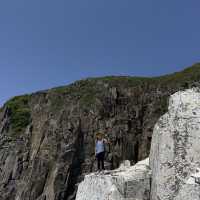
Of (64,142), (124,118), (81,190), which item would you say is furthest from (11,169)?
(81,190)

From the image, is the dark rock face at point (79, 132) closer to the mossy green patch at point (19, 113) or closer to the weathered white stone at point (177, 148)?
the mossy green patch at point (19, 113)

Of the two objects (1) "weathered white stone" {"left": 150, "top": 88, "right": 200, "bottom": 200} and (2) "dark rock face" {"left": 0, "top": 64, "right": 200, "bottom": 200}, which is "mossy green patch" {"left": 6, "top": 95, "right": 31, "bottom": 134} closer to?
(2) "dark rock face" {"left": 0, "top": 64, "right": 200, "bottom": 200}

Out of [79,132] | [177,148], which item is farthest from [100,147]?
[79,132]

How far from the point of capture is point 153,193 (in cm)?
1722

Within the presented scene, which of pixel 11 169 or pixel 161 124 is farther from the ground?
pixel 161 124

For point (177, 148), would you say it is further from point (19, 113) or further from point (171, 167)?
point (19, 113)

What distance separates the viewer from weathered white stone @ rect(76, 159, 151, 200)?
58.6ft

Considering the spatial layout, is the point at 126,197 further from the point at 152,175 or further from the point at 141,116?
the point at 141,116

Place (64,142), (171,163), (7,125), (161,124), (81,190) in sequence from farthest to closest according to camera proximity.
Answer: (7,125), (64,142), (81,190), (161,124), (171,163)

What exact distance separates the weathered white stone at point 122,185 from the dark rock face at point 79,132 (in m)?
84.1

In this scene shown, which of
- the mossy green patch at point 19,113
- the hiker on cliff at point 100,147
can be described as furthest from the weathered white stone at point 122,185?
the mossy green patch at point 19,113

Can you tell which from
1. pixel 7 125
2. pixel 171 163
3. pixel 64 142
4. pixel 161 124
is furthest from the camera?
pixel 7 125

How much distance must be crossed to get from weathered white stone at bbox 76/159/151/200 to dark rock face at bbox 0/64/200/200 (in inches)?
3312

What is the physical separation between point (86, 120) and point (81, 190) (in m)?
92.4
